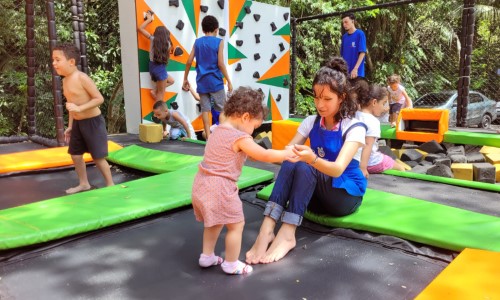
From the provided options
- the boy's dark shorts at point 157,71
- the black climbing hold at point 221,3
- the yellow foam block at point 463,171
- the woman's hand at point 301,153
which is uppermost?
the black climbing hold at point 221,3

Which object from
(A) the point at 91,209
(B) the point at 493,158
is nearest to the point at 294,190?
(A) the point at 91,209

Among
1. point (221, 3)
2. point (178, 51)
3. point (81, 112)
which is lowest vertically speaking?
point (81, 112)

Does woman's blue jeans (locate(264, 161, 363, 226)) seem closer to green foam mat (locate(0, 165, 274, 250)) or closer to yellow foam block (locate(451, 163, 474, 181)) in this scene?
green foam mat (locate(0, 165, 274, 250))

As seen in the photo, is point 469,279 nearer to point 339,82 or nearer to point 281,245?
point 281,245

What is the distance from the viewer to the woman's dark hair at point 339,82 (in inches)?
84.2

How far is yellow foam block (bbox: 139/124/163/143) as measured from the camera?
5488 millimetres

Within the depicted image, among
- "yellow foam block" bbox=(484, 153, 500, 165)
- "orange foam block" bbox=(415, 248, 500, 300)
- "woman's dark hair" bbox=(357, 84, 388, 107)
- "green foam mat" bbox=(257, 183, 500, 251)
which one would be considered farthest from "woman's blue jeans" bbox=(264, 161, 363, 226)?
"yellow foam block" bbox=(484, 153, 500, 165)

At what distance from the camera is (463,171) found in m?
4.66

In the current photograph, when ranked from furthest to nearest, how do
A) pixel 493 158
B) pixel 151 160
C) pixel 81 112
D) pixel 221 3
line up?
pixel 221 3, pixel 493 158, pixel 151 160, pixel 81 112

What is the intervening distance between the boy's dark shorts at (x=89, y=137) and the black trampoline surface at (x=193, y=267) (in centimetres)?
102

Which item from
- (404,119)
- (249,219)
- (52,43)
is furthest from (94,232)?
(404,119)

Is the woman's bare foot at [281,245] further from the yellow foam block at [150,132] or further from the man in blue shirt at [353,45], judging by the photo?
the man in blue shirt at [353,45]

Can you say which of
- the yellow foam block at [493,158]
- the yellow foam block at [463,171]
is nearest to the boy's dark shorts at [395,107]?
the yellow foam block at [493,158]

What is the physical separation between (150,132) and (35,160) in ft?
5.04
